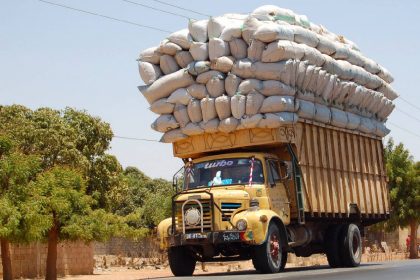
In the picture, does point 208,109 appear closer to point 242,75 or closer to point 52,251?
point 242,75

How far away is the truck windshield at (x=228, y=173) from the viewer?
64.6ft

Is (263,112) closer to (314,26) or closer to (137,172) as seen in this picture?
(314,26)

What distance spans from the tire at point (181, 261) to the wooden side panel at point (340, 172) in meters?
3.18

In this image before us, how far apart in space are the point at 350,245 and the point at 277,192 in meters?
4.13

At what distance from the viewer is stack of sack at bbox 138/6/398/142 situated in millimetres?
19656

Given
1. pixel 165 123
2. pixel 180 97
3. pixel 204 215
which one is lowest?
pixel 204 215

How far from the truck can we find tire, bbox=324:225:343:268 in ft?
0.09

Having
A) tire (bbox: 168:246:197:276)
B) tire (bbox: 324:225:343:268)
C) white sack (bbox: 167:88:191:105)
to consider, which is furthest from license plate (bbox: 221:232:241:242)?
tire (bbox: 324:225:343:268)

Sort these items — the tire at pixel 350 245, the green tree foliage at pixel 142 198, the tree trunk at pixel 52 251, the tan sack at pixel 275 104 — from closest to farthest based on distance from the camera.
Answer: the tan sack at pixel 275 104 < the tree trunk at pixel 52 251 < the tire at pixel 350 245 < the green tree foliage at pixel 142 198

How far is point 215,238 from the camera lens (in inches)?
723

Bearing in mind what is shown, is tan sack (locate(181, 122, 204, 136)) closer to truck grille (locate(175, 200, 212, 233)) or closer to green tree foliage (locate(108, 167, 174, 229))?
truck grille (locate(175, 200, 212, 233))

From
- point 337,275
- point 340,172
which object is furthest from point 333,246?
point 337,275

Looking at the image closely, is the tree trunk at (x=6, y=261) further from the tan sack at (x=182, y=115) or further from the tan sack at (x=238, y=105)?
the tan sack at (x=238, y=105)

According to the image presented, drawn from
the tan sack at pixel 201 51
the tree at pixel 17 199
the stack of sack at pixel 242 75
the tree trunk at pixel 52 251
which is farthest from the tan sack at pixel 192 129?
the tree trunk at pixel 52 251
